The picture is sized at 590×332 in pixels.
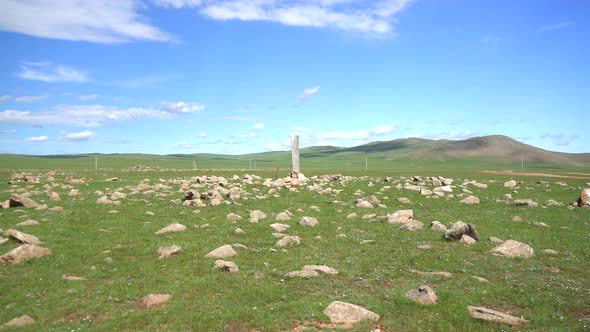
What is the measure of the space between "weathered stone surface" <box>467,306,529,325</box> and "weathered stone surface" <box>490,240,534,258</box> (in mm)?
6693

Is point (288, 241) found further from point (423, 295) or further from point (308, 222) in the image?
point (423, 295)

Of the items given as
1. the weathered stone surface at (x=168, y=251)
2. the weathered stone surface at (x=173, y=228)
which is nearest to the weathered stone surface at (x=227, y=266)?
the weathered stone surface at (x=168, y=251)

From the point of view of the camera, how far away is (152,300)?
40.4 ft

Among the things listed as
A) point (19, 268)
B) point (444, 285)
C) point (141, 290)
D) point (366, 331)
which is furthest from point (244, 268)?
point (19, 268)

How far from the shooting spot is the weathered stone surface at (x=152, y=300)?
1220 cm

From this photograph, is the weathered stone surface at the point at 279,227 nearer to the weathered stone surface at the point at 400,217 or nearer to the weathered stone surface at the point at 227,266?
the weathered stone surface at the point at 227,266

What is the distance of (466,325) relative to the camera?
10867 mm

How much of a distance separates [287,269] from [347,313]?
4.16 m

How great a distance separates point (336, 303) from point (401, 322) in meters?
1.89

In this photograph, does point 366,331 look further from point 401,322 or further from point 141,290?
point 141,290

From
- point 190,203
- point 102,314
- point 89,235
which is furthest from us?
point 190,203

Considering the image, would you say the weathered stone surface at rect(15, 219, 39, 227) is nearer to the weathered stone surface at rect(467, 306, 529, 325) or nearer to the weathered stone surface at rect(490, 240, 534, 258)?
the weathered stone surface at rect(467, 306, 529, 325)

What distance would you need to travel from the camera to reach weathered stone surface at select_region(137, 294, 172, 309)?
12.2m

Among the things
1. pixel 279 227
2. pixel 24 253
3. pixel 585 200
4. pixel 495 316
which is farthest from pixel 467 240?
pixel 24 253
